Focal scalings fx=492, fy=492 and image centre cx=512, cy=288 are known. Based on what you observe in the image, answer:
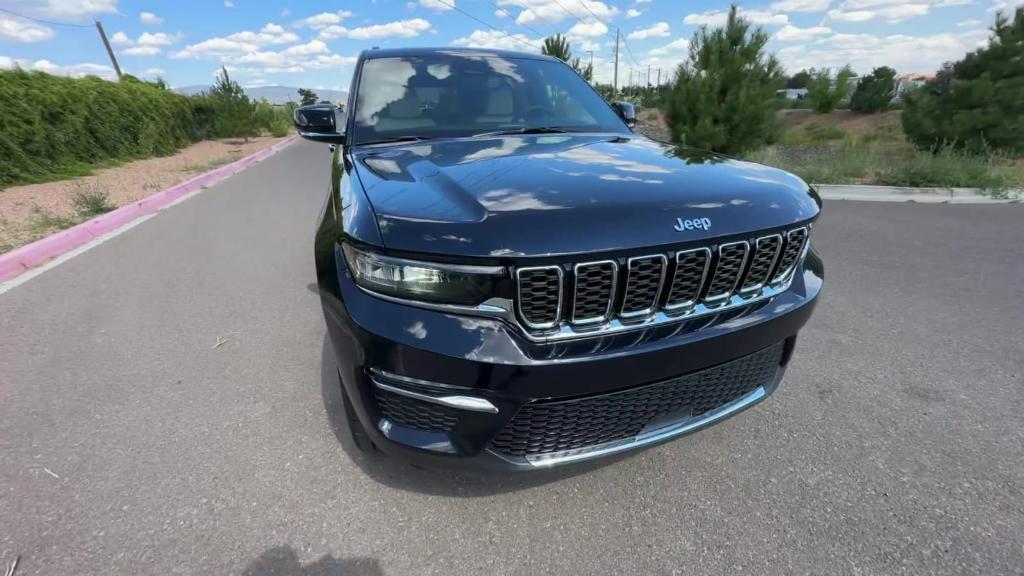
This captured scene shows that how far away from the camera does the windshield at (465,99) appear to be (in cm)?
268

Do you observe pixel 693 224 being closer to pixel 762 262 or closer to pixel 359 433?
pixel 762 262

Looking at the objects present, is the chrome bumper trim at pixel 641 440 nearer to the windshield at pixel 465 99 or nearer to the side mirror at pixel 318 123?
the windshield at pixel 465 99

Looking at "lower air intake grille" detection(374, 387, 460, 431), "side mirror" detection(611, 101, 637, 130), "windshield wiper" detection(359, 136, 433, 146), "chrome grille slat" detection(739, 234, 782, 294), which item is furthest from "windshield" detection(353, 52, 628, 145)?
"lower air intake grille" detection(374, 387, 460, 431)

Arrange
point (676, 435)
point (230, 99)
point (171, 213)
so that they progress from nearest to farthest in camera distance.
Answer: point (676, 435), point (171, 213), point (230, 99)

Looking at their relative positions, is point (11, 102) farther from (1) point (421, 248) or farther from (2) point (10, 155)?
(1) point (421, 248)

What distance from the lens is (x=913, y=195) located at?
282 inches

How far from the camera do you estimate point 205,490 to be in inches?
76.9

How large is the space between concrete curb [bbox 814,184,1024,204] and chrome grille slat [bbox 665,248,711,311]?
23.6 feet

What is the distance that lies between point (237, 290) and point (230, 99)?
24229mm

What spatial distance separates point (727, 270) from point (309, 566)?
1.70m

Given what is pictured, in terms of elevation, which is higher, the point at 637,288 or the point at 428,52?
the point at 428,52

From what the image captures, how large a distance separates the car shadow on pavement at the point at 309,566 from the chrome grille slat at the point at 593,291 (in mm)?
1074

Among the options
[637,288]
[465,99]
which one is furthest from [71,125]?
[637,288]

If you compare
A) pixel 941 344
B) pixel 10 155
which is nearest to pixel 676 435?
pixel 941 344
